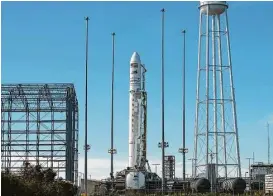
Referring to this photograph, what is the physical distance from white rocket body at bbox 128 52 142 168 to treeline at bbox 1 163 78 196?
21.3 meters

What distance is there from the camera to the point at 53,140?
6425 centimetres

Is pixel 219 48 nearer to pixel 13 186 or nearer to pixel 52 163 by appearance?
pixel 52 163

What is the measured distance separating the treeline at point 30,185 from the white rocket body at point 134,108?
21.3 m

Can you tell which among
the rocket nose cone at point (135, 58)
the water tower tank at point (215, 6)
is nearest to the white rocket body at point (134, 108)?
the rocket nose cone at point (135, 58)

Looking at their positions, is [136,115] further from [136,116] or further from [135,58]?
[135,58]

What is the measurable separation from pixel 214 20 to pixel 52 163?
22.4 meters

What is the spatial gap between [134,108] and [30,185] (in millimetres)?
40195

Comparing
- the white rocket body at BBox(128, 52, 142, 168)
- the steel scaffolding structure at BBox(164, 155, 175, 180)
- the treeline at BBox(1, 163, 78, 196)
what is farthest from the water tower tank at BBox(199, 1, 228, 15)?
the steel scaffolding structure at BBox(164, 155, 175, 180)

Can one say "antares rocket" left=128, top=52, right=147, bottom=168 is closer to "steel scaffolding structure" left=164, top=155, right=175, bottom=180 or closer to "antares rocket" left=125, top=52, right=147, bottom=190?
"antares rocket" left=125, top=52, right=147, bottom=190

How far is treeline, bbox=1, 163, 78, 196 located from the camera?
2681 centimetres

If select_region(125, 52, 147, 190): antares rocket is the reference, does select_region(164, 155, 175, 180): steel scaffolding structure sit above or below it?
below

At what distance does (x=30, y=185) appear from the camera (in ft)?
109

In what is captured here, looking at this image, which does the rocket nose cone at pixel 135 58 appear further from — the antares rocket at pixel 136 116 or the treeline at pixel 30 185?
the treeline at pixel 30 185

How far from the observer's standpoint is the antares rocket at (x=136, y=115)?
7219cm
